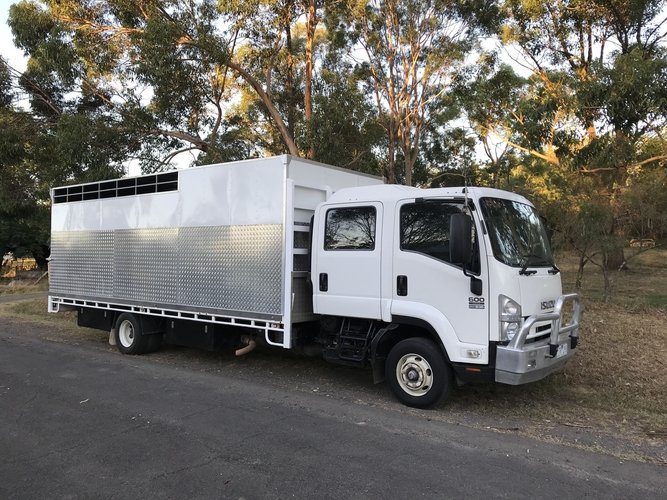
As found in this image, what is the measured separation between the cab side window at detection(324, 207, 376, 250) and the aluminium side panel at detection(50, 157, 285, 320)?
67 centimetres

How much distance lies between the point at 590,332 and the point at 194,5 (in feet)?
40.6

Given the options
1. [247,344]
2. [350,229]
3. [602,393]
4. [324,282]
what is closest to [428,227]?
[350,229]

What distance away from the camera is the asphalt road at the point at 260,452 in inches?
159

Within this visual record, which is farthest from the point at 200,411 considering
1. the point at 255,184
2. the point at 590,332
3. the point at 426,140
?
the point at 426,140

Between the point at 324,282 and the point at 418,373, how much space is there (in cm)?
163

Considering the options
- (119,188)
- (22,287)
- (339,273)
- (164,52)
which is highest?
(164,52)

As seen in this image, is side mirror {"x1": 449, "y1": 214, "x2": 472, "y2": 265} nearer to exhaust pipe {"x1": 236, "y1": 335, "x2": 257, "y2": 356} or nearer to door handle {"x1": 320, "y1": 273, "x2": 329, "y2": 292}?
door handle {"x1": 320, "y1": 273, "x2": 329, "y2": 292}

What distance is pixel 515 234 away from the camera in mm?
5887

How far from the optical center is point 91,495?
3.91 meters

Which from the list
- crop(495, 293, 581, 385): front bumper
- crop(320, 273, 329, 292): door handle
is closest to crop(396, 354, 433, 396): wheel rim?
crop(495, 293, 581, 385): front bumper

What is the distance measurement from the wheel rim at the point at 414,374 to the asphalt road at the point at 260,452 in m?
0.28

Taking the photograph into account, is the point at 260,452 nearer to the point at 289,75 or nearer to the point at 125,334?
the point at 125,334

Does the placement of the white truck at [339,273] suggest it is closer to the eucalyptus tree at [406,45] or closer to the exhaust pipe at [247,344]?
the exhaust pipe at [247,344]

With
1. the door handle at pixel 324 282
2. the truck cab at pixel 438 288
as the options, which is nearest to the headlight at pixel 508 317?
the truck cab at pixel 438 288
